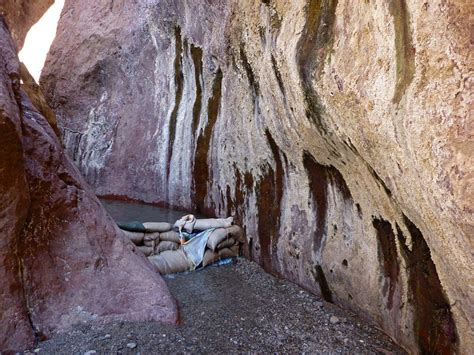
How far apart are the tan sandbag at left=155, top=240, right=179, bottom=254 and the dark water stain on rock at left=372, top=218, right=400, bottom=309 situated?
3.09 m

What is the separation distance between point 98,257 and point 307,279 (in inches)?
83.9

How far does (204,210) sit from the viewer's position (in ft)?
24.4

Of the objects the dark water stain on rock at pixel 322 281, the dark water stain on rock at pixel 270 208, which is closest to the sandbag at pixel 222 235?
the dark water stain on rock at pixel 270 208

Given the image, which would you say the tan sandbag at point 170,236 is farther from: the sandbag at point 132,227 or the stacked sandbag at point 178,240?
the sandbag at point 132,227

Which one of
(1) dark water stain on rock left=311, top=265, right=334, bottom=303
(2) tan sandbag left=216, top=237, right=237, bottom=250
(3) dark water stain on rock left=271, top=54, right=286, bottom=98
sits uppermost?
(3) dark water stain on rock left=271, top=54, right=286, bottom=98

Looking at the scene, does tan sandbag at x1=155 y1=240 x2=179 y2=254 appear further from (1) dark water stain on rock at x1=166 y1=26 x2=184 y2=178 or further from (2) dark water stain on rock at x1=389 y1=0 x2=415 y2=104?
(2) dark water stain on rock at x1=389 y1=0 x2=415 y2=104

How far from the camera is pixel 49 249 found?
11.0 feet

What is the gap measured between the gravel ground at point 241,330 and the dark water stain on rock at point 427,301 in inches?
15.7

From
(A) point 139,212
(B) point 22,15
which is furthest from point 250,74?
(B) point 22,15

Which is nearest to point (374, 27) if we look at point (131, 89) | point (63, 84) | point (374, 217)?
point (374, 217)

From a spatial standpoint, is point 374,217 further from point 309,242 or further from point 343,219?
point 309,242

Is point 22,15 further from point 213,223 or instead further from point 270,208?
point 270,208

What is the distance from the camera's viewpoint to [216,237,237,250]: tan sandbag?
5.64m

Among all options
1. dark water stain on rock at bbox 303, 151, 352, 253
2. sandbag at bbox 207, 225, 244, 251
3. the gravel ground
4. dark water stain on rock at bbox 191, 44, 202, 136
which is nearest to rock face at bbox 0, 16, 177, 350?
the gravel ground
